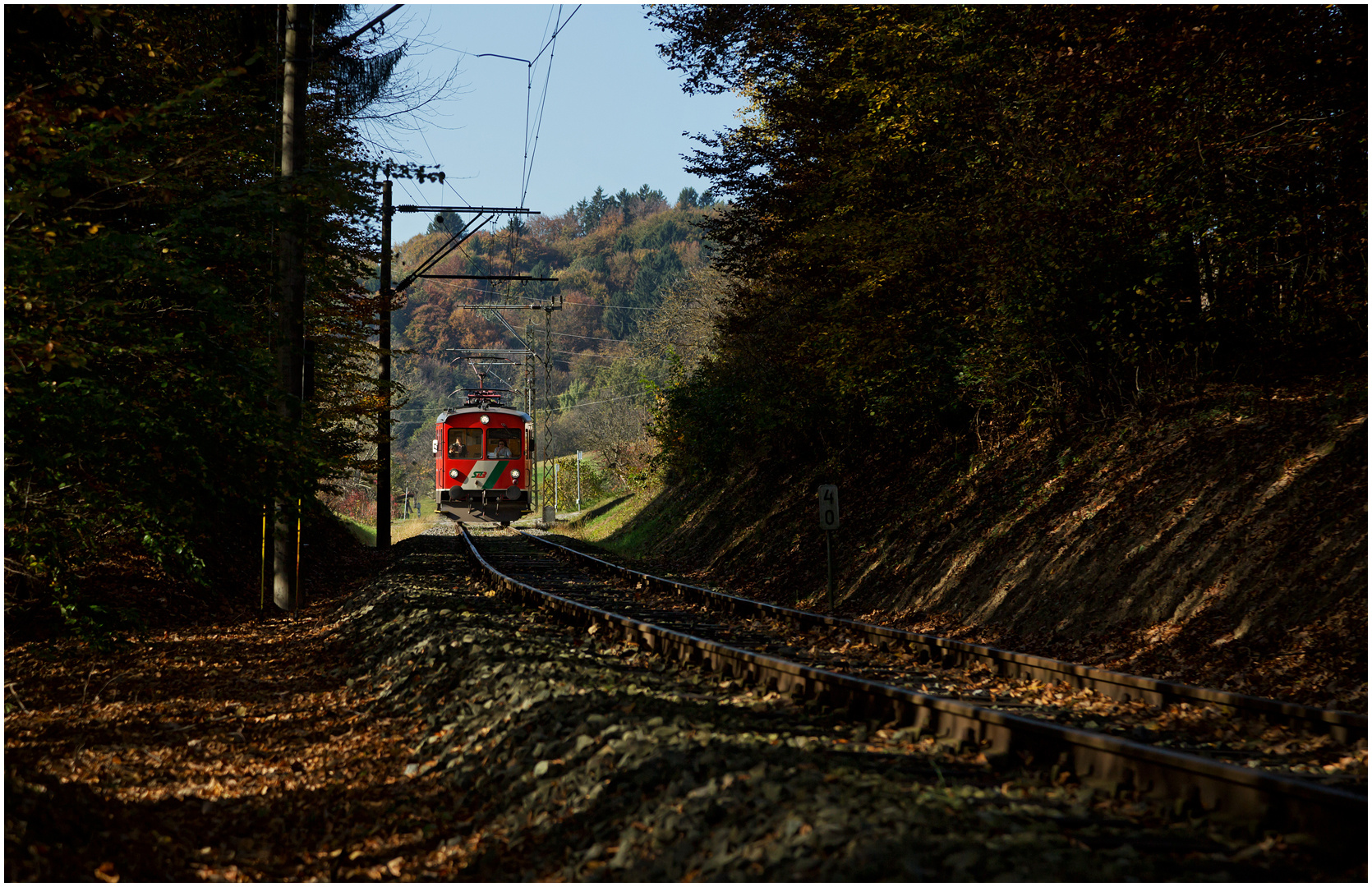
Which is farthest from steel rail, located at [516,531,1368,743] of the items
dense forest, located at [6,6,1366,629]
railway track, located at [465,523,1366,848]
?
dense forest, located at [6,6,1366,629]

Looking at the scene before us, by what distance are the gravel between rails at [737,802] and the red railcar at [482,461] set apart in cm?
1995

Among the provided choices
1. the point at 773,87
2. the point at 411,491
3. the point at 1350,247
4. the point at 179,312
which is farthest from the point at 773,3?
the point at 411,491

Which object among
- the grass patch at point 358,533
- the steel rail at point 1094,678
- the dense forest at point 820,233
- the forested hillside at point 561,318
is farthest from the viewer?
the forested hillside at point 561,318

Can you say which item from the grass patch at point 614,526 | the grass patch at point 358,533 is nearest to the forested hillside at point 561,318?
the grass patch at point 614,526

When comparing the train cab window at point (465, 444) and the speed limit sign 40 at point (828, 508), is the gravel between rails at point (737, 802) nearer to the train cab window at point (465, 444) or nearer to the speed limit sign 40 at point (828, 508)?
the speed limit sign 40 at point (828, 508)

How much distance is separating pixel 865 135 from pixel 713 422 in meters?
12.4

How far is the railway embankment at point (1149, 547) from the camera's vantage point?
7.64 meters

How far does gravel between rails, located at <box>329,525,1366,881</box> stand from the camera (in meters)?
3.76

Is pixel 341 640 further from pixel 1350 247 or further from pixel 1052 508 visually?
pixel 1350 247

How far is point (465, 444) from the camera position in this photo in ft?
89.8

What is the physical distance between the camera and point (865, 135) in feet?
46.9

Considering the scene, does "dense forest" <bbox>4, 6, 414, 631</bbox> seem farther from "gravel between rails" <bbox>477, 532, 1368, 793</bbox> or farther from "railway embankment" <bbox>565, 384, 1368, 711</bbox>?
"railway embankment" <bbox>565, 384, 1368, 711</bbox>

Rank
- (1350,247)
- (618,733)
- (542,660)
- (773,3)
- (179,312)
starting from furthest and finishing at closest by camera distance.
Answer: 1. (773,3)
2. (1350,247)
3. (179,312)
4. (542,660)
5. (618,733)

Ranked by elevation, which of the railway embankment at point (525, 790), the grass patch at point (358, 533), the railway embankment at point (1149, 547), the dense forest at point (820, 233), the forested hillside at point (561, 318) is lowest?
the grass patch at point (358, 533)
